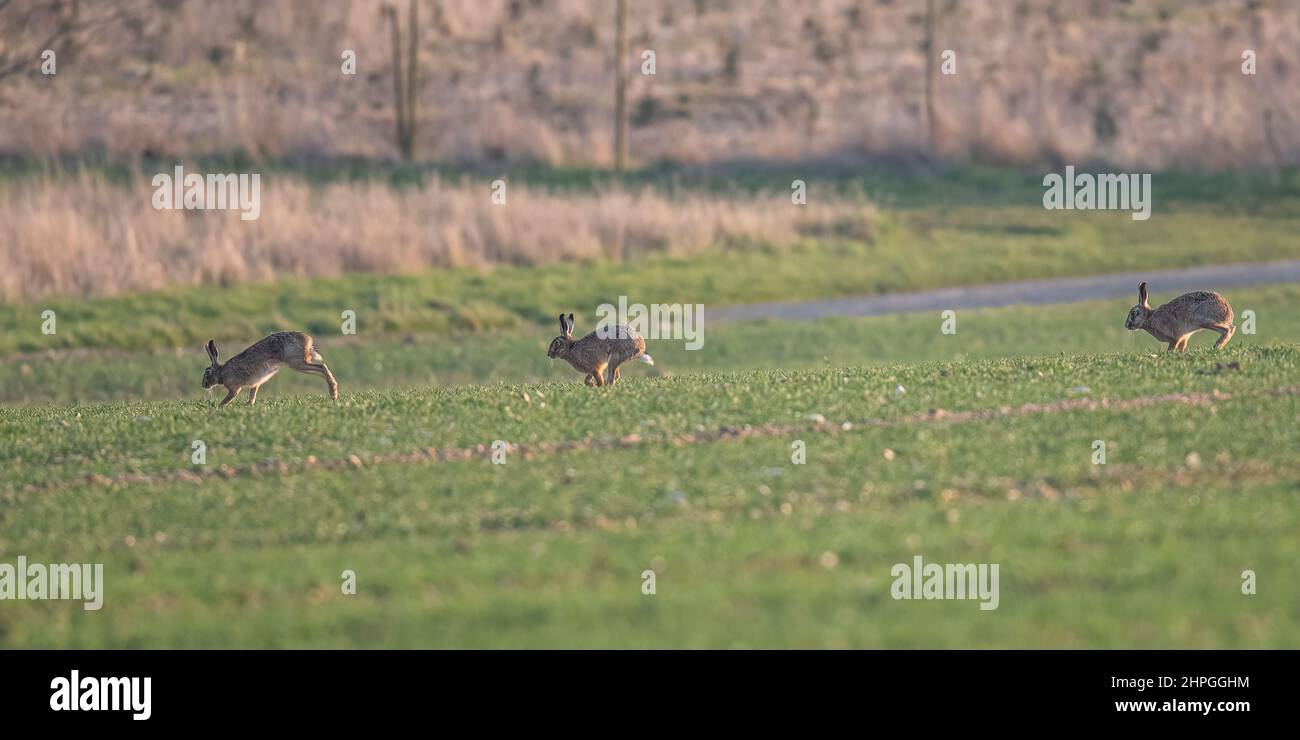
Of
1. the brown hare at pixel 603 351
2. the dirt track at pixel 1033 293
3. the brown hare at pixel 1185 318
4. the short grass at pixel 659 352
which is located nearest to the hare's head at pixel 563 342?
the brown hare at pixel 603 351

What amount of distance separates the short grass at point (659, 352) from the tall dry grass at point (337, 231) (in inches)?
119

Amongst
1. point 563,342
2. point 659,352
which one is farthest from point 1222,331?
point 659,352

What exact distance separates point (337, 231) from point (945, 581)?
78.2 ft

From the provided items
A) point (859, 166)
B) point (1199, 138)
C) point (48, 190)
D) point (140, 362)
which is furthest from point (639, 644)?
point (1199, 138)

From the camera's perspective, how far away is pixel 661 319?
95.8ft

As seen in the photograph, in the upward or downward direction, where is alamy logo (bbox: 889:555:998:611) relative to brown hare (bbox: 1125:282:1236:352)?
downward

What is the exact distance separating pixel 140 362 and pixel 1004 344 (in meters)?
13.1

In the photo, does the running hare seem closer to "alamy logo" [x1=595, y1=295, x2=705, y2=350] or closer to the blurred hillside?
"alamy logo" [x1=595, y1=295, x2=705, y2=350]

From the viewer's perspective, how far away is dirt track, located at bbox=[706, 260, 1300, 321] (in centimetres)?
3048

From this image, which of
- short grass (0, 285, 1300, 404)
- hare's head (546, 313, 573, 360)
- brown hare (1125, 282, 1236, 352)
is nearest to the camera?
brown hare (1125, 282, 1236, 352)

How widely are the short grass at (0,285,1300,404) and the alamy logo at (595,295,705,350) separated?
0.19 metres

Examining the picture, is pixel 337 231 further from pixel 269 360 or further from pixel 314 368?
pixel 269 360

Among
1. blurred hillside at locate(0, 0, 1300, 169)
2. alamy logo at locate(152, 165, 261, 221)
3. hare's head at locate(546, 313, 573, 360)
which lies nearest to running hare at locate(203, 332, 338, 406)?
hare's head at locate(546, 313, 573, 360)

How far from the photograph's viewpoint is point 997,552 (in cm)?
962
